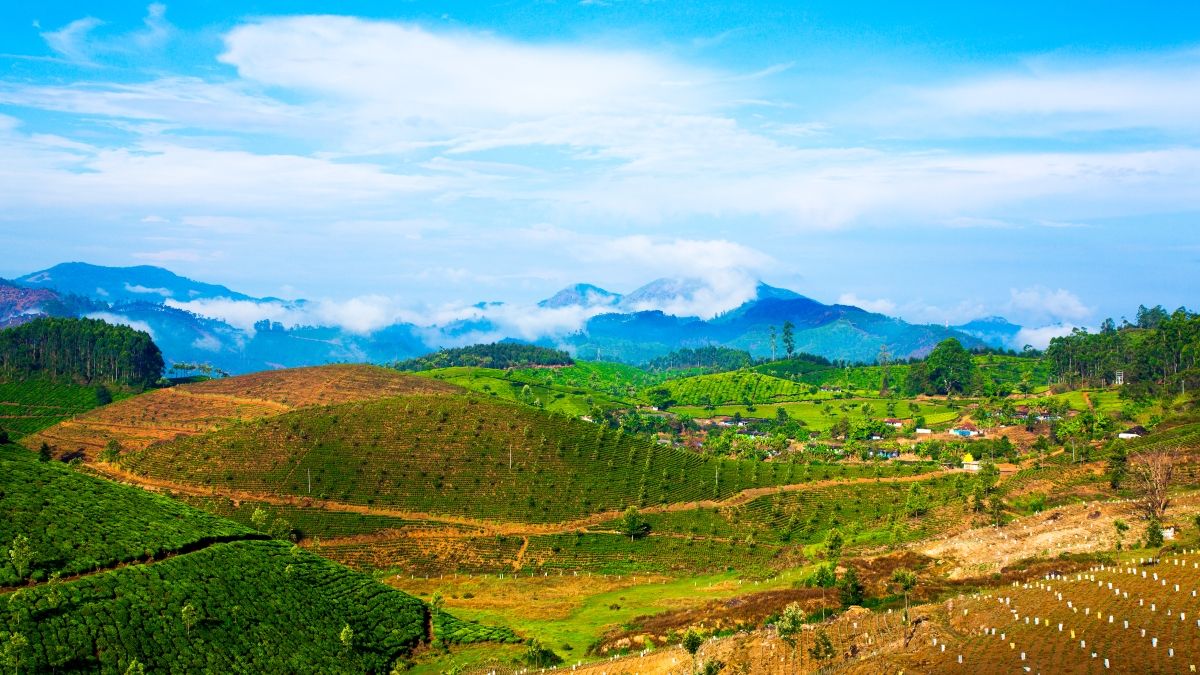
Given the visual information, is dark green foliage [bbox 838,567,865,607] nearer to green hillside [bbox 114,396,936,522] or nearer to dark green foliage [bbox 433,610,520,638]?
dark green foliage [bbox 433,610,520,638]

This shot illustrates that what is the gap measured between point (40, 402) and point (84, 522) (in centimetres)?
14589

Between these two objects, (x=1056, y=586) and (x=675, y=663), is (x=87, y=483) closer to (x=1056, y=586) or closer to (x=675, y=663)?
(x=675, y=663)

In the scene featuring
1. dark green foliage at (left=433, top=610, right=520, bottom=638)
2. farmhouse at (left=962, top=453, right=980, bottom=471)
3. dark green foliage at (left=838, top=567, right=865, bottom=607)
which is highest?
farmhouse at (left=962, top=453, right=980, bottom=471)

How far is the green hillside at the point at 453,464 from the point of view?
4663 inches

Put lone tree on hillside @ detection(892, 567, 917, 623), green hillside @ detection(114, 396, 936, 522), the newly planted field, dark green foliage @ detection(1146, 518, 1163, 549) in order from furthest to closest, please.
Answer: the newly planted field
green hillside @ detection(114, 396, 936, 522)
dark green foliage @ detection(1146, 518, 1163, 549)
lone tree on hillside @ detection(892, 567, 917, 623)

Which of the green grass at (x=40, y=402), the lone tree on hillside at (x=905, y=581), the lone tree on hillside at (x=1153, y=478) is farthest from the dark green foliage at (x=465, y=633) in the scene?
the green grass at (x=40, y=402)

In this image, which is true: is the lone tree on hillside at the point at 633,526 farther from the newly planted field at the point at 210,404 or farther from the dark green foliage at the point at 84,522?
the newly planted field at the point at 210,404

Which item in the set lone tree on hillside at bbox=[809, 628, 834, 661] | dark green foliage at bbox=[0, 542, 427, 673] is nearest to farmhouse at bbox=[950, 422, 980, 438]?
dark green foliage at bbox=[0, 542, 427, 673]

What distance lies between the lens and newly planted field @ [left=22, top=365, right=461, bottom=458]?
154000 millimetres

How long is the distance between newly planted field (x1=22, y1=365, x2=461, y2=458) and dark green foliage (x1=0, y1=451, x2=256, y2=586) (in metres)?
76.4

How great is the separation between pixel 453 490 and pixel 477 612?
116 feet

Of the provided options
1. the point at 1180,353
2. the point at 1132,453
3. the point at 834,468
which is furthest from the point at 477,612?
the point at 1180,353

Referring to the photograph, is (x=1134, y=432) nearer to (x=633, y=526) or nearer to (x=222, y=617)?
(x=633, y=526)

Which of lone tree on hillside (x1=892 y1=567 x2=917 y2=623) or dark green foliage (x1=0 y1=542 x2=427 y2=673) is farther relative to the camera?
lone tree on hillside (x1=892 y1=567 x2=917 y2=623)
